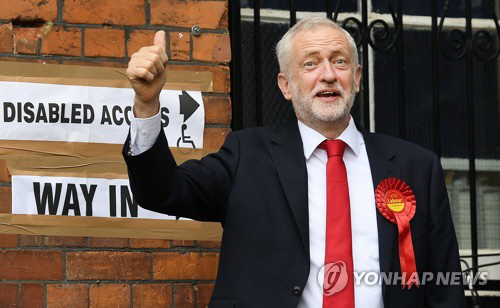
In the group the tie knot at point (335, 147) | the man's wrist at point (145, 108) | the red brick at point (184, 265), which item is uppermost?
the man's wrist at point (145, 108)

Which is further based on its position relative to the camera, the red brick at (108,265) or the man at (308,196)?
the red brick at (108,265)

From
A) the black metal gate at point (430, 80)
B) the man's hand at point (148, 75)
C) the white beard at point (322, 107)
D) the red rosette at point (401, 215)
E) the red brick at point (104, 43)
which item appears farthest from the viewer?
the black metal gate at point (430, 80)

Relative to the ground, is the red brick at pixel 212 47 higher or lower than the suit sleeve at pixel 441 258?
higher

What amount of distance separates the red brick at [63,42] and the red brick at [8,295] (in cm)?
91

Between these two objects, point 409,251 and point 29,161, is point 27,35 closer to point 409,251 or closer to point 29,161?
point 29,161

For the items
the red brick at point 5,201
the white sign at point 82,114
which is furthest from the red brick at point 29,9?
the red brick at point 5,201

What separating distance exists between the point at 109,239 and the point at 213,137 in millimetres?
597

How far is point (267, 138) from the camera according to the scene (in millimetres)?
3709

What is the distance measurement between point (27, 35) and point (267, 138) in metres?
1.10

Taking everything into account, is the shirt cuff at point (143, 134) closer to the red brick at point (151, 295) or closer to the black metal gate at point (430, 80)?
the red brick at point (151, 295)

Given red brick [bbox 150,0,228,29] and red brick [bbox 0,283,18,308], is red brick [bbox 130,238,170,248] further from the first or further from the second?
red brick [bbox 150,0,228,29]

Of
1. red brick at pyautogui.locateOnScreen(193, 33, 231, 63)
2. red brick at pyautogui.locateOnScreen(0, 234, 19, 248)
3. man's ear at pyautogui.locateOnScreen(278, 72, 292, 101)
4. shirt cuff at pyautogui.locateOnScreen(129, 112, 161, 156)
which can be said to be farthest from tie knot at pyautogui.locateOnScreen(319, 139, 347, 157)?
red brick at pyautogui.locateOnScreen(0, 234, 19, 248)

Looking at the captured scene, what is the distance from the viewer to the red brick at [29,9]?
13.6ft

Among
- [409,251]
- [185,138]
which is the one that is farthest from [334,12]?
[409,251]
